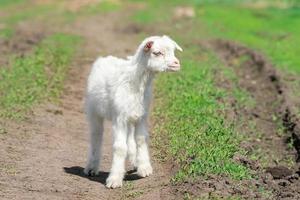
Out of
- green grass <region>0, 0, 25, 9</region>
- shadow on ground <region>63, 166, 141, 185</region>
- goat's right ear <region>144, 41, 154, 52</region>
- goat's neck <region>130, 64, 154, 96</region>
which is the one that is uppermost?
goat's right ear <region>144, 41, 154, 52</region>

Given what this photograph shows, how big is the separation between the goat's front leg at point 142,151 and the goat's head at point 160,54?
1050 mm

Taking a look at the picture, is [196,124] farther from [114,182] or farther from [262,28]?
[262,28]

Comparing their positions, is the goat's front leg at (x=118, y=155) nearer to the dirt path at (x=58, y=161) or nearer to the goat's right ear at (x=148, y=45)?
the dirt path at (x=58, y=161)

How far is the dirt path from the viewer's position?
44.8 feet

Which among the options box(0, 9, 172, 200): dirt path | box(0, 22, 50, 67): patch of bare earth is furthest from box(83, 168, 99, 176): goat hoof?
box(0, 22, 50, 67): patch of bare earth

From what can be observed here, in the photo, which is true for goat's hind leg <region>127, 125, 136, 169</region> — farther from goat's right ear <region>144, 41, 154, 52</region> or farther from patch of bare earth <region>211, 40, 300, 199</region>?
patch of bare earth <region>211, 40, 300, 199</region>

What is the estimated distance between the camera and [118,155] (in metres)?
14.4

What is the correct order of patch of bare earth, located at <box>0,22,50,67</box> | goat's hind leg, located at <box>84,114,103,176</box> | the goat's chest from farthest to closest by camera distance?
1. patch of bare earth, located at <box>0,22,50,67</box>
2. goat's hind leg, located at <box>84,114,103,176</box>
3. the goat's chest

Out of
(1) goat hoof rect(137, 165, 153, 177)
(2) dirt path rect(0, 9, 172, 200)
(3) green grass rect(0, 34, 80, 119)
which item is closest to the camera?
(2) dirt path rect(0, 9, 172, 200)

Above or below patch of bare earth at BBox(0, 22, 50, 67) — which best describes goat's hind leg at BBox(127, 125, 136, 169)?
above

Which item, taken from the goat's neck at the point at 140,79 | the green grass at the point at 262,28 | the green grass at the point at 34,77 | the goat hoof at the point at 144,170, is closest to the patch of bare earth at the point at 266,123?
the green grass at the point at 262,28

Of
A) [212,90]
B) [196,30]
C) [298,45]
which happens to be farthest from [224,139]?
[196,30]

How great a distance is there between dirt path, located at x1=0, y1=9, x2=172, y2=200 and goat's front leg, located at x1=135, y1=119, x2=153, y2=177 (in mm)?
168

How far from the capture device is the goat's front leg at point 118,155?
14.2 m
